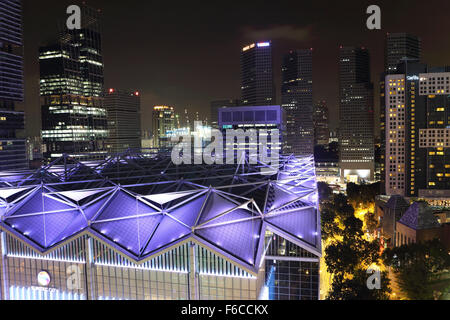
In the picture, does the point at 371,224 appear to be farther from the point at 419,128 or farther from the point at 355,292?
the point at 419,128

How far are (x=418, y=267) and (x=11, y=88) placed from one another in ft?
556

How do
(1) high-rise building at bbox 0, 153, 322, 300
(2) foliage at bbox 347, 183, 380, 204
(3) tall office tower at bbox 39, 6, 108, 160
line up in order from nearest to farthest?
(1) high-rise building at bbox 0, 153, 322, 300 → (2) foliage at bbox 347, 183, 380, 204 → (3) tall office tower at bbox 39, 6, 108, 160

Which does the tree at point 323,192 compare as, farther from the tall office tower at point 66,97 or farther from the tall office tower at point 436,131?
the tall office tower at point 66,97

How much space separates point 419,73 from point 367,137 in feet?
309

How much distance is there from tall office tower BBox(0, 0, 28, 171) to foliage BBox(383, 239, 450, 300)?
151m

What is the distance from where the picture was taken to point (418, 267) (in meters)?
36.3

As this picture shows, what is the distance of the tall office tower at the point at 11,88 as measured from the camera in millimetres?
146375

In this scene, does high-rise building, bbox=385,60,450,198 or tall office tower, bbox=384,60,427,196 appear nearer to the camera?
high-rise building, bbox=385,60,450,198

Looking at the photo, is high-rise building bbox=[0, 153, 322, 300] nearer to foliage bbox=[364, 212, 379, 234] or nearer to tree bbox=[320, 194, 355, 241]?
tree bbox=[320, 194, 355, 241]

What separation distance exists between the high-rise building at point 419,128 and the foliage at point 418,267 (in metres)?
74.7

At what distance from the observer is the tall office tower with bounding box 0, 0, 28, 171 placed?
146m

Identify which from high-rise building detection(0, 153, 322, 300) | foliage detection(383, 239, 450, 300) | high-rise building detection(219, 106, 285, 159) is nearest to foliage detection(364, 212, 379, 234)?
foliage detection(383, 239, 450, 300)

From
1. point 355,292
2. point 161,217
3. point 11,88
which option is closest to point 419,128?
point 355,292
